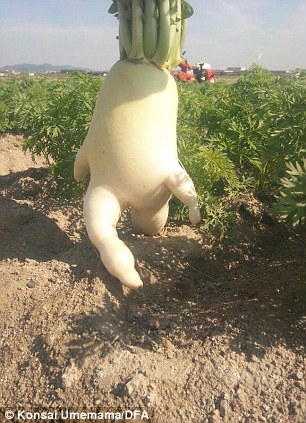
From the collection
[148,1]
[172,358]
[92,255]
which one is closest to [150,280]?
[92,255]

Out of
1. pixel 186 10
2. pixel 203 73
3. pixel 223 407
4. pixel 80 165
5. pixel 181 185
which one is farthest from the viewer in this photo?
pixel 203 73

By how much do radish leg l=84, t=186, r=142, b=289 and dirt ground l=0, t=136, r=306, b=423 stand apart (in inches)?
10.3

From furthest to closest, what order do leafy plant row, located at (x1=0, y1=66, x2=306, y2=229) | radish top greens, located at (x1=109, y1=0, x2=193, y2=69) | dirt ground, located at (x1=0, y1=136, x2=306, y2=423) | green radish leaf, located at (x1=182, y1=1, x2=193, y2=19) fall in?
leafy plant row, located at (x1=0, y1=66, x2=306, y2=229)
green radish leaf, located at (x1=182, y1=1, x2=193, y2=19)
radish top greens, located at (x1=109, y1=0, x2=193, y2=69)
dirt ground, located at (x1=0, y1=136, x2=306, y2=423)

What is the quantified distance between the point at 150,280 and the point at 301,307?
1.19 metres

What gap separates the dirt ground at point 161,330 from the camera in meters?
2.64

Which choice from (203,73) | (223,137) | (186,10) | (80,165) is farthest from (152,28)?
(203,73)

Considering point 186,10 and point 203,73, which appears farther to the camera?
point 203,73

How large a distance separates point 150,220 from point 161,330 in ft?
3.50

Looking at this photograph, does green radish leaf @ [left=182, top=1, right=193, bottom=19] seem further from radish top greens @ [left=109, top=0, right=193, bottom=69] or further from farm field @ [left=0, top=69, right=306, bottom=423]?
farm field @ [left=0, top=69, right=306, bottom=423]

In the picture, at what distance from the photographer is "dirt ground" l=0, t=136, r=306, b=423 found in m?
2.64

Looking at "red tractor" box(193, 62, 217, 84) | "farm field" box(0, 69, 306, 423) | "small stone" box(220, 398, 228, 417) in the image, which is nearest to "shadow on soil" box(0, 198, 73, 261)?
"farm field" box(0, 69, 306, 423)

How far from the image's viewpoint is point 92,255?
12.5ft

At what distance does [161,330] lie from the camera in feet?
10.2

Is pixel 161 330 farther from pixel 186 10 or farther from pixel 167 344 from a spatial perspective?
pixel 186 10
